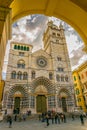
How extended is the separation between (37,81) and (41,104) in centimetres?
536

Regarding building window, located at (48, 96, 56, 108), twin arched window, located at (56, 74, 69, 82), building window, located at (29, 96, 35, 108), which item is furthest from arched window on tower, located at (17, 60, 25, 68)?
building window, located at (48, 96, 56, 108)

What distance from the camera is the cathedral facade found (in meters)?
23.8

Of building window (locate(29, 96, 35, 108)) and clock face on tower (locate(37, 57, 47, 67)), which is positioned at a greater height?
clock face on tower (locate(37, 57, 47, 67))

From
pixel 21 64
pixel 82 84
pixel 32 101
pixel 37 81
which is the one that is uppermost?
pixel 21 64

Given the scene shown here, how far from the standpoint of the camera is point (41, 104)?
25.2 meters

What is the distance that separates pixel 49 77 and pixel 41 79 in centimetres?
223

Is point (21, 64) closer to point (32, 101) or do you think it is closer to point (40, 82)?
point (40, 82)

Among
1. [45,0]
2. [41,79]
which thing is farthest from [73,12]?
[41,79]

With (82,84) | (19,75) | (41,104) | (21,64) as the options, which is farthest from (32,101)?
(82,84)

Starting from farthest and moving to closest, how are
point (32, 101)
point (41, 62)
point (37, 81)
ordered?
1. point (41, 62)
2. point (37, 81)
3. point (32, 101)

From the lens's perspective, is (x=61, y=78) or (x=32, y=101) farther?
(x=61, y=78)

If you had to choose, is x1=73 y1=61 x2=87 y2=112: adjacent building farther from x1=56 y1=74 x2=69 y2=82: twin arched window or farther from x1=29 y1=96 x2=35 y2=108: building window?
x1=29 y1=96 x2=35 y2=108: building window

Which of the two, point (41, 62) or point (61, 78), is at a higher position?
point (41, 62)

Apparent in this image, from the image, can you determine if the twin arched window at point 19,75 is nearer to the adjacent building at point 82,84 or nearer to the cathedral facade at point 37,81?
the cathedral facade at point 37,81
